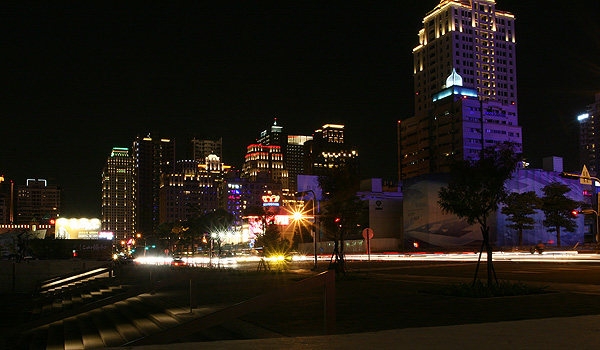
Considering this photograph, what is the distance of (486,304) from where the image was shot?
15.2m

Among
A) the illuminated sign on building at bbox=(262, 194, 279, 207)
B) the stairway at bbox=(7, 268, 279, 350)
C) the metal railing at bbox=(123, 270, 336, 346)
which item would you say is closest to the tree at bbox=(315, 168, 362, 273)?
the stairway at bbox=(7, 268, 279, 350)

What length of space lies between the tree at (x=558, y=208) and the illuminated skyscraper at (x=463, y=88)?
67.0 m

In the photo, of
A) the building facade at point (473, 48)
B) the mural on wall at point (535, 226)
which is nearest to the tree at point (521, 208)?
the mural on wall at point (535, 226)

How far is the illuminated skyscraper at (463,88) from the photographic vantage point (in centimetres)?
16375

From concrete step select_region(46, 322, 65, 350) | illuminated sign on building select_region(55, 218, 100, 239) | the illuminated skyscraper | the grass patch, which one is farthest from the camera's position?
the illuminated skyscraper

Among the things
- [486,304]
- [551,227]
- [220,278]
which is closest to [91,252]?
[220,278]

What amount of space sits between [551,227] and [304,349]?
10327 cm

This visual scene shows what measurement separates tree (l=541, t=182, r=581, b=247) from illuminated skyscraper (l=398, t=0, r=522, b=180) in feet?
220

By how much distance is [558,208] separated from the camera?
91.1 metres

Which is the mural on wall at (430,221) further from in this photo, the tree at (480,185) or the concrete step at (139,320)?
the concrete step at (139,320)

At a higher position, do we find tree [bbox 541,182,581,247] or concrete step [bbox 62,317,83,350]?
tree [bbox 541,182,581,247]

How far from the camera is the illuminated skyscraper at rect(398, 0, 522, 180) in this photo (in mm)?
163750

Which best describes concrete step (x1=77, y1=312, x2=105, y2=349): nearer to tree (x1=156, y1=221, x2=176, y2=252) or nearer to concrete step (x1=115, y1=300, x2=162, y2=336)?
concrete step (x1=115, y1=300, x2=162, y2=336)

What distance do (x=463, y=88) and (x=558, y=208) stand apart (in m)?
85.2
